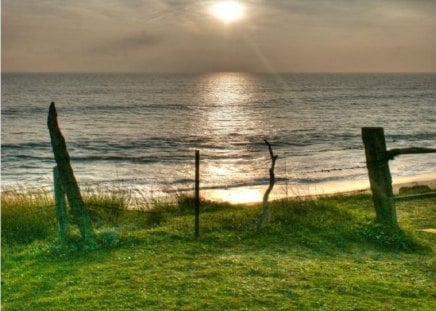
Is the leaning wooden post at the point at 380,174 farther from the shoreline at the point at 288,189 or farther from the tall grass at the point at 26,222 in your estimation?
the shoreline at the point at 288,189

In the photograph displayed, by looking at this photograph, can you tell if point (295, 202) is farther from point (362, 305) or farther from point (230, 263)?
point (362, 305)

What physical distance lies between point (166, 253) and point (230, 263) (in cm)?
125

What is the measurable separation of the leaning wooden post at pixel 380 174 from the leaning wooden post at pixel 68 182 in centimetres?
578

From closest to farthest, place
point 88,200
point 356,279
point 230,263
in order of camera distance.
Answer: point 356,279 → point 230,263 → point 88,200

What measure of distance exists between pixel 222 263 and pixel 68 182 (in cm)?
349

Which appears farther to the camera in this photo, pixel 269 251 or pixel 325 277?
pixel 269 251

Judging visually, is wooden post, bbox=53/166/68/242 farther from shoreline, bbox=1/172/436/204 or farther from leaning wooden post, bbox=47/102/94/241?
shoreline, bbox=1/172/436/204

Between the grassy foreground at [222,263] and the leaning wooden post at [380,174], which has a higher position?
the leaning wooden post at [380,174]

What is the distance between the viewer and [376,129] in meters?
11.5

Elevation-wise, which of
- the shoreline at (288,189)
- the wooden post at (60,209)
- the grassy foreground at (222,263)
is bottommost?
the shoreline at (288,189)

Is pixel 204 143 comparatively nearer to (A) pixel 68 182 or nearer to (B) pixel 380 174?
(B) pixel 380 174

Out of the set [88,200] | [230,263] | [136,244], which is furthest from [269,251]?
[88,200]

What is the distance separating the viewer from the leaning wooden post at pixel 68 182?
34.9 ft

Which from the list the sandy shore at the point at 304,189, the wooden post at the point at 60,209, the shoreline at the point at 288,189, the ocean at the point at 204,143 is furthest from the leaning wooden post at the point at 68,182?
the sandy shore at the point at 304,189
